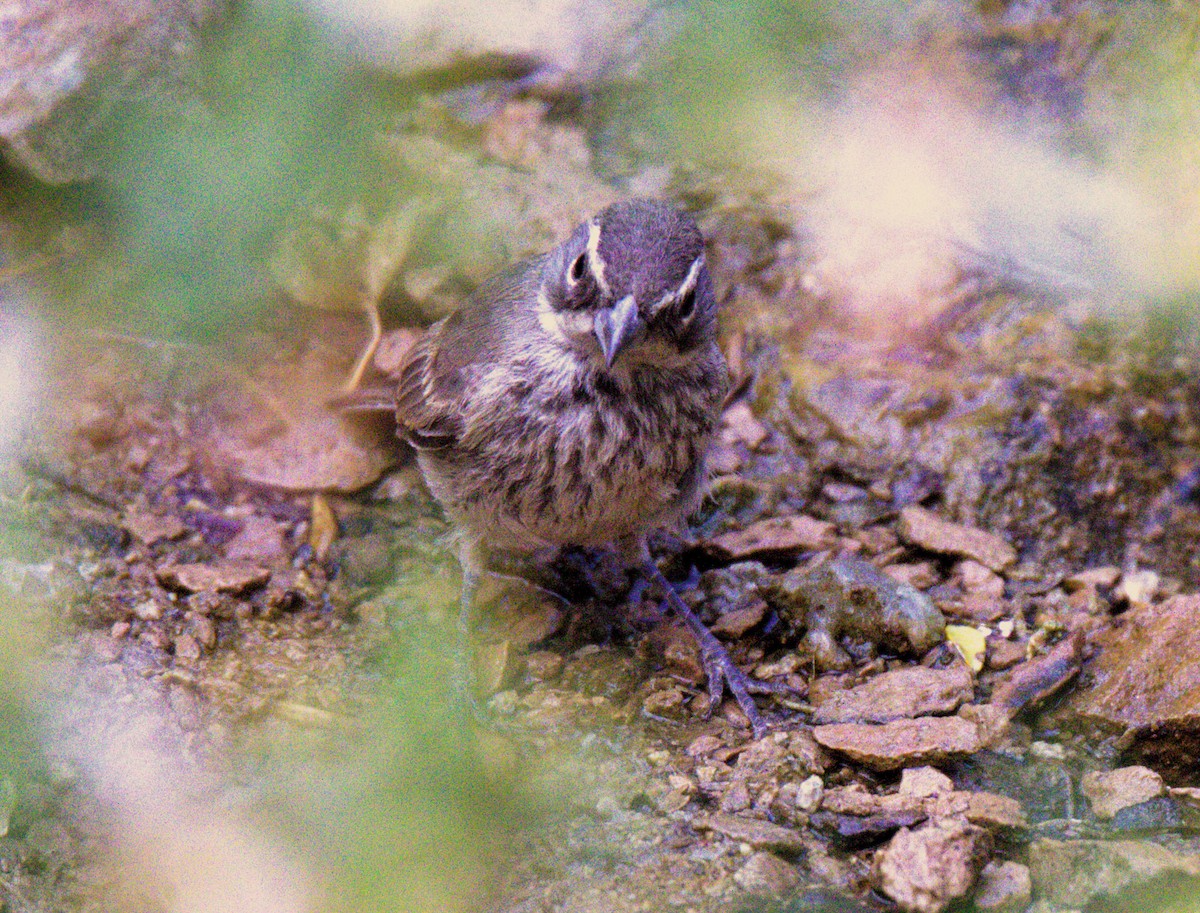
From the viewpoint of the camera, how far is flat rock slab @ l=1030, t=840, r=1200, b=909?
8.91 ft

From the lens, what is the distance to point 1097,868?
2848 mm

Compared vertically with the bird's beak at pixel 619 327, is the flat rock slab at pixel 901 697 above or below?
below

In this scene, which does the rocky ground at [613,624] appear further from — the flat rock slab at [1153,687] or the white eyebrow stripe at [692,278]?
the white eyebrow stripe at [692,278]

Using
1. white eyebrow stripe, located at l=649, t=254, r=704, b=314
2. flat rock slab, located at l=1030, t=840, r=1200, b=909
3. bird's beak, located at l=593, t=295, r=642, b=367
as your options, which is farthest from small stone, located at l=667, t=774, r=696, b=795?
white eyebrow stripe, located at l=649, t=254, r=704, b=314

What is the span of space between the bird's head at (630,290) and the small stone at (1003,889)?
66.5 inches

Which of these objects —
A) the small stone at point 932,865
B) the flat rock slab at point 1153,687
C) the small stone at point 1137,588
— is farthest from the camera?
the small stone at point 1137,588

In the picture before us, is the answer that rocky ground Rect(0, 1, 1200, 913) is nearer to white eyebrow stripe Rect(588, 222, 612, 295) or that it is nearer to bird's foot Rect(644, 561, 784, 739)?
bird's foot Rect(644, 561, 784, 739)

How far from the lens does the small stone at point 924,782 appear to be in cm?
329

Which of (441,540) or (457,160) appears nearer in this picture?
(441,540)

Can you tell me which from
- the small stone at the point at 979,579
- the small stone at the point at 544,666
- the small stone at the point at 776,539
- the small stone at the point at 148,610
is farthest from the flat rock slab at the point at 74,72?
the small stone at the point at 979,579

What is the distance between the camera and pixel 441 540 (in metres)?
4.61

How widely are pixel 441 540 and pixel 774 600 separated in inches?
51.1

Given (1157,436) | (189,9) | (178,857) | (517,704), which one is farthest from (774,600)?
(189,9)

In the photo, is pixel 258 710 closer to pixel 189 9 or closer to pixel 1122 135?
pixel 189 9
